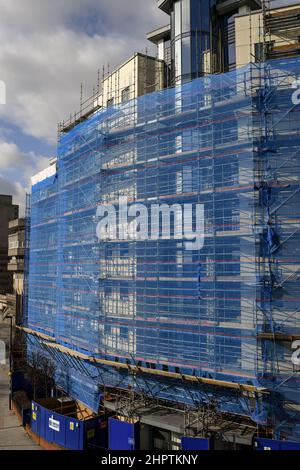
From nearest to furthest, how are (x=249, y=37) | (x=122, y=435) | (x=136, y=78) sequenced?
(x=122, y=435) < (x=249, y=37) < (x=136, y=78)

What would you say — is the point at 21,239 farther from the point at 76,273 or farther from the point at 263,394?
the point at 263,394

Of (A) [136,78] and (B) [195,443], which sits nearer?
(B) [195,443]

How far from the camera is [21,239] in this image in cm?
4716

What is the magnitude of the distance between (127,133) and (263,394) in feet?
44.1

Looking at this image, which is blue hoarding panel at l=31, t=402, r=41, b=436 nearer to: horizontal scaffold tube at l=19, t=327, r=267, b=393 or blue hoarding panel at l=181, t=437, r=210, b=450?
horizontal scaffold tube at l=19, t=327, r=267, b=393

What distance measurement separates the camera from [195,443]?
14922mm

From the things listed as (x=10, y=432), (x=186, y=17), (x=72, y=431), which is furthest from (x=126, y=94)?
(x=10, y=432)

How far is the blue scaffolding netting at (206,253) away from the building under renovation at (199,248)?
0.06 meters

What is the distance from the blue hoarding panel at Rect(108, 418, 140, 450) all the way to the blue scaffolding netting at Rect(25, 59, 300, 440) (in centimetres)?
193

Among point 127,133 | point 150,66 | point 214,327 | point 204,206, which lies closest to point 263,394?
point 214,327

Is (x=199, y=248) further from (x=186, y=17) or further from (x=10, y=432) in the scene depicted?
(x=10, y=432)

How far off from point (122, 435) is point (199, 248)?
27.9 ft

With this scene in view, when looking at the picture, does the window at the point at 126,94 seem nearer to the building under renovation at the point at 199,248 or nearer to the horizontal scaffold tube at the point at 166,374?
the building under renovation at the point at 199,248

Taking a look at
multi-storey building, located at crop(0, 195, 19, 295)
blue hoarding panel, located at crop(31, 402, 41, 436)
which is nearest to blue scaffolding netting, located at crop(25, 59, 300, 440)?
blue hoarding panel, located at crop(31, 402, 41, 436)
